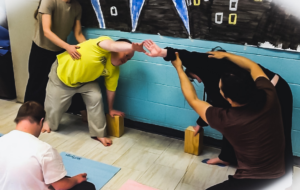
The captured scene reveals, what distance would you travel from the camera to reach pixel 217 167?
2.18m

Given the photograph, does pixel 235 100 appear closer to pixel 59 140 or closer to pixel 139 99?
pixel 139 99

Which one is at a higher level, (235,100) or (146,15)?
(146,15)

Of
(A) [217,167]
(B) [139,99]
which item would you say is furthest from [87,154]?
(A) [217,167]

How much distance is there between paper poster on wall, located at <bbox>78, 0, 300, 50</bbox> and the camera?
6.23 ft

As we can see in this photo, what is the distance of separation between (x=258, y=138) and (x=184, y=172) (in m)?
0.86

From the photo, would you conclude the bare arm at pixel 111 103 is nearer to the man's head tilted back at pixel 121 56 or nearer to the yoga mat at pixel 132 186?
the man's head tilted back at pixel 121 56

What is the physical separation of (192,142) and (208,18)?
0.98 meters

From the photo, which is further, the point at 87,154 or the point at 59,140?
the point at 59,140

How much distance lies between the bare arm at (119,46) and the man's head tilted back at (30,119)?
0.79 meters

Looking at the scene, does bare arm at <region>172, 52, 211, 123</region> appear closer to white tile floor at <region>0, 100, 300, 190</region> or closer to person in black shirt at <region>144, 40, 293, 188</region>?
person in black shirt at <region>144, 40, 293, 188</region>

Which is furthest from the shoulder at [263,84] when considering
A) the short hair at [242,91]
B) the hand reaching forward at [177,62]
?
the hand reaching forward at [177,62]

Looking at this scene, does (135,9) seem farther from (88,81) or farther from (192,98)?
(192,98)

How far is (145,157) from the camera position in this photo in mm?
2299

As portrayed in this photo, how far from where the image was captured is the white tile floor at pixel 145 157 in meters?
2.01
